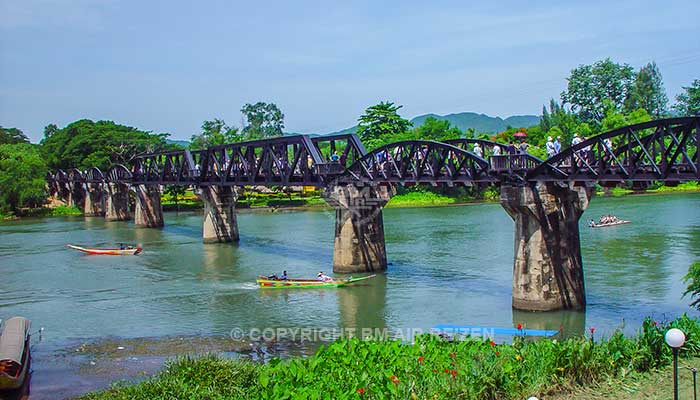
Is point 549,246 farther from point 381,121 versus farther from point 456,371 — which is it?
point 381,121

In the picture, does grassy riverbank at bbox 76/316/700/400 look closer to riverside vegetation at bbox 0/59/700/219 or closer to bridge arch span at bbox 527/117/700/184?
bridge arch span at bbox 527/117/700/184

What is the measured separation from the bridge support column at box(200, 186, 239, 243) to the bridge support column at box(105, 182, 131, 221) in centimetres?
3458

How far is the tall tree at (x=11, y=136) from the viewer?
152125 millimetres

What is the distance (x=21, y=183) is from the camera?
10094cm

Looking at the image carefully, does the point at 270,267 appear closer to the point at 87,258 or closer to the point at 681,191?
the point at 87,258

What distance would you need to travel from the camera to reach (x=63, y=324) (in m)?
34.5

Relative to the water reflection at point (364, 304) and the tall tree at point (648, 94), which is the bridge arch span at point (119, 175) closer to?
the water reflection at point (364, 304)

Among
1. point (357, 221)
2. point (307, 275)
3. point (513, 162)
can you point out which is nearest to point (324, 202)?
point (307, 275)

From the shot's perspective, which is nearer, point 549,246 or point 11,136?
point 549,246

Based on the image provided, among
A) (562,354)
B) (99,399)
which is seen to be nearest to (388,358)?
(562,354)

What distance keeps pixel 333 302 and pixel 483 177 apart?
992cm

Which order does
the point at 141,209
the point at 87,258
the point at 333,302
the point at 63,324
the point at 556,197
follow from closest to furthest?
the point at 556,197 < the point at 63,324 < the point at 333,302 < the point at 87,258 < the point at 141,209

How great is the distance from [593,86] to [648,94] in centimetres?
1245

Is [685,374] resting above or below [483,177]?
below
